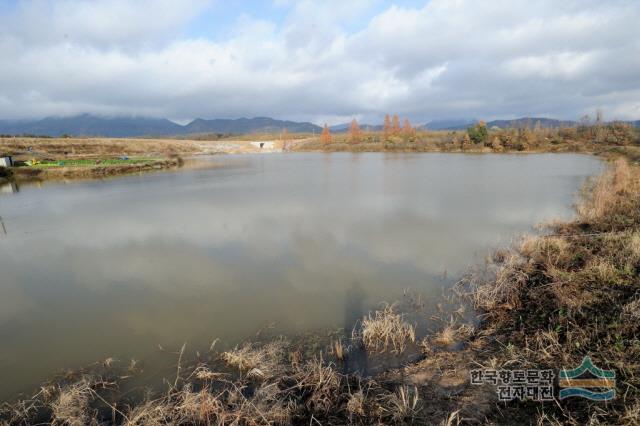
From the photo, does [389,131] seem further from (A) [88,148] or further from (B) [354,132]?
(A) [88,148]

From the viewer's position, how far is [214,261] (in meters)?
7.96

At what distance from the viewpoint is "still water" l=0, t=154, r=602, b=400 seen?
16.7ft

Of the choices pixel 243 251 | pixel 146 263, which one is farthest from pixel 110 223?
pixel 243 251

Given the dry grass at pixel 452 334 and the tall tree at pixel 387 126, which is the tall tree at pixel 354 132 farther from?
the dry grass at pixel 452 334

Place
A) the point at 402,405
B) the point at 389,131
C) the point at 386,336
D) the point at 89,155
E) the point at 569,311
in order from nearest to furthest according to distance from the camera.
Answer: the point at 402,405 < the point at 569,311 < the point at 386,336 < the point at 89,155 < the point at 389,131

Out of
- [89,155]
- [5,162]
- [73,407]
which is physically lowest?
[73,407]

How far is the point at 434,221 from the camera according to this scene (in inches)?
432

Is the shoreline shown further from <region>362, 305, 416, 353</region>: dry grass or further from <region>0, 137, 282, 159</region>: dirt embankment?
<region>0, 137, 282, 159</region>: dirt embankment

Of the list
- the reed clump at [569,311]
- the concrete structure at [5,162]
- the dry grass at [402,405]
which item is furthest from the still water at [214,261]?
the concrete structure at [5,162]

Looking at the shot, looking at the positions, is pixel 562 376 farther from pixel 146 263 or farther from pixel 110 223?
pixel 110 223

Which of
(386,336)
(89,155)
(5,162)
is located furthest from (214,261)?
(89,155)

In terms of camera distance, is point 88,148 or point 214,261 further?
point 88,148

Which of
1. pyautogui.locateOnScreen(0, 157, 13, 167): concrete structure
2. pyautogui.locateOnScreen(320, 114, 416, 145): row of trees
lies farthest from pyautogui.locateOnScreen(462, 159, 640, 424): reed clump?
pyautogui.locateOnScreen(320, 114, 416, 145): row of trees

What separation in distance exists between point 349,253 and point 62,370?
232 inches
